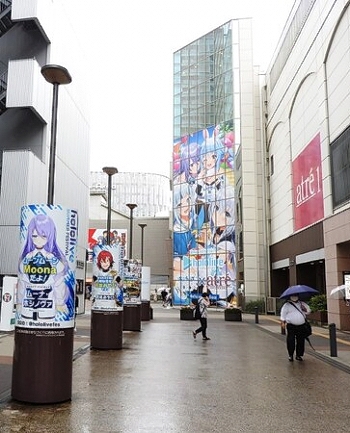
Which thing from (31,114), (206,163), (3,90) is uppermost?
(206,163)

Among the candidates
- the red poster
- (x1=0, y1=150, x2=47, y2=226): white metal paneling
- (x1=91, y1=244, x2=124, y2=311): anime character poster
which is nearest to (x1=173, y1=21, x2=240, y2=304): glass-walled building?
the red poster

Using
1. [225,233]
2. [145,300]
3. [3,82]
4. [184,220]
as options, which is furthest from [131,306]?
[184,220]

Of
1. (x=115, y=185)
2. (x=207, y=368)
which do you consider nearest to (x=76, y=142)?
(x=207, y=368)

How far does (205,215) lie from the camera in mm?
41781

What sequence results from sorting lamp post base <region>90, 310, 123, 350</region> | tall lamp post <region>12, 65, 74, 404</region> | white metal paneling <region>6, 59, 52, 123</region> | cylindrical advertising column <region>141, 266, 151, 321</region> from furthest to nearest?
cylindrical advertising column <region>141, 266, 151, 321</region> → white metal paneling <region>6, 59, 52, 123</region> → lamp post base <region>90, 310, 123, 350</region> → tall lamp post <region>12, 65, 74, 404</region>

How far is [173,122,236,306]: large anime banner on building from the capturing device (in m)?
39.8

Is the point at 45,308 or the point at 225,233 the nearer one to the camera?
the point at 45,308

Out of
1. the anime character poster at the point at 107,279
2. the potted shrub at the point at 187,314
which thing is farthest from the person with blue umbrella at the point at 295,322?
the potted shrub at the point at 187,314

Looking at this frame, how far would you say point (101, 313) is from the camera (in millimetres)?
13500

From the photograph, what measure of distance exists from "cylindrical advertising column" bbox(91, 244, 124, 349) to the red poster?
11.6 meters

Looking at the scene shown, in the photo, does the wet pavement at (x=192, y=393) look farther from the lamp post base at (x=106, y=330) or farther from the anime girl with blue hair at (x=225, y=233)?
the anime girl with blue hair at (x=225, y=233)

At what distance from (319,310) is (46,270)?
17706 mm

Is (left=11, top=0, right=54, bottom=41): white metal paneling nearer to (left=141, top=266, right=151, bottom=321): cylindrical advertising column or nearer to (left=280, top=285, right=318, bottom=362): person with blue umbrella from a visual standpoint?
(left=141, top=266, right=151, bottom=321): cylindrical advertising column

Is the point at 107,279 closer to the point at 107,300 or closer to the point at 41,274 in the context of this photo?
the point at 107,300
